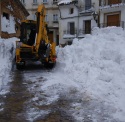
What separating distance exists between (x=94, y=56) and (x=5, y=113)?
747 cm

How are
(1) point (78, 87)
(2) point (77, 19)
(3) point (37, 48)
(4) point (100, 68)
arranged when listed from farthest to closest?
(2) point (77, 19)
(3) point (37, 48)
(4) point (100, 68)
(1) point (78, 87)

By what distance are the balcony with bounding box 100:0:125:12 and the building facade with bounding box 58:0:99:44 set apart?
399 cm

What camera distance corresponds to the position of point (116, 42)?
1616cm

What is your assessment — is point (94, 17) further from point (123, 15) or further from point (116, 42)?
point (116, 42)

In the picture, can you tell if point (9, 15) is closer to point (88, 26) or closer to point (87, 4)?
point (88, 26)

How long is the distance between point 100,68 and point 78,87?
1.76 m

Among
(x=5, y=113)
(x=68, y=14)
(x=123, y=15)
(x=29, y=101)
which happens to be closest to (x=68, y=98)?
(x=29, y=101)

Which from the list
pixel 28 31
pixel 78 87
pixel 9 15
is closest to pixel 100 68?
pixel 78 87

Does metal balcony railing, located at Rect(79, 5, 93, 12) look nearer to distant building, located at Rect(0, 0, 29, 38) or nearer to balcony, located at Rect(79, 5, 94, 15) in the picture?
balcony, located at Rect(79, 5, 94, 15)

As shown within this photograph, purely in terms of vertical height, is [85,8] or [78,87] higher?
[85,8]

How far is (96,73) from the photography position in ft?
38.8

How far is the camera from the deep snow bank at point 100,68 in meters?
9.67

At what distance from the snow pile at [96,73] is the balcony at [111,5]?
44.3ft

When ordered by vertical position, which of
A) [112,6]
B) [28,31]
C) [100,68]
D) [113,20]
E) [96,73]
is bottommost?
[96,73]
